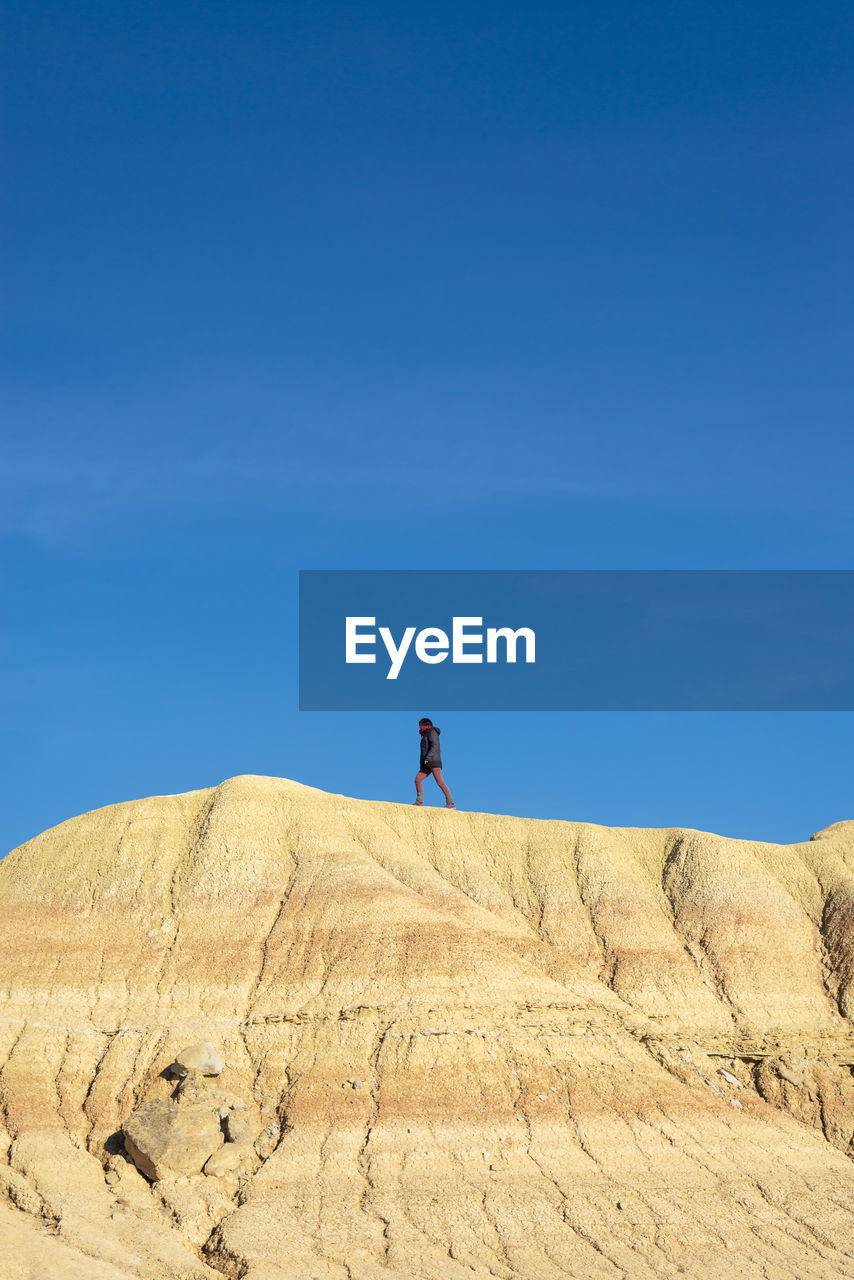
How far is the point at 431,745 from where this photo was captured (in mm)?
37375

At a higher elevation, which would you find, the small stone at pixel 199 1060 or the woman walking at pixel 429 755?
the woman walking at pixel 429 755

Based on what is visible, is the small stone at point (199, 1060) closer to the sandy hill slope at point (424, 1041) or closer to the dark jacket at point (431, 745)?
the sandy hill slope at point (424, 1041)

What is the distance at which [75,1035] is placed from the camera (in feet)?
98.6

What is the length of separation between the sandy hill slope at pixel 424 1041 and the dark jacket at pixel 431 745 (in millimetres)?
2052

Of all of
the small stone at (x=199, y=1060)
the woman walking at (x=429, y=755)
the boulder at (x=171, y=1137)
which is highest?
the woman walking at (x=429, y=755)

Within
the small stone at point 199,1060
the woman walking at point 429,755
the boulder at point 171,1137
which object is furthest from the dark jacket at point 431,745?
the boulder at point 171,1137

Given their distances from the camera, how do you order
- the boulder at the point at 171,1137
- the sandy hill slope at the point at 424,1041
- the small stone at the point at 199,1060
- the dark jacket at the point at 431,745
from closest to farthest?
the sandy hill slope at the point at 424,1041
the boulder at the point at 171,1137
the small stone at the point at 199,1060
the dark jacket at the point at 431,745

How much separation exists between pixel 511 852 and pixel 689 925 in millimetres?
5702

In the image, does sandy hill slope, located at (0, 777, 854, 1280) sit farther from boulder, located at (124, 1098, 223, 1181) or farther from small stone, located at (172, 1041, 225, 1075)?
small stone, located at (172, 1041, 225, 1075)

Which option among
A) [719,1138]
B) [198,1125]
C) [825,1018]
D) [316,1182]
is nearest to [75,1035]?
[198,1125]

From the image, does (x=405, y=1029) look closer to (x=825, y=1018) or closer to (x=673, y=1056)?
(x=673, y=1056)

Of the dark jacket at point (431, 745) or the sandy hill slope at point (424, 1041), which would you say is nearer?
the sandy hill slope at point (424, 1041)

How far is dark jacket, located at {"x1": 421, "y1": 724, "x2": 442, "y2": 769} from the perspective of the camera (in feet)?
123

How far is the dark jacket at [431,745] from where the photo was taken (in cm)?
3738
